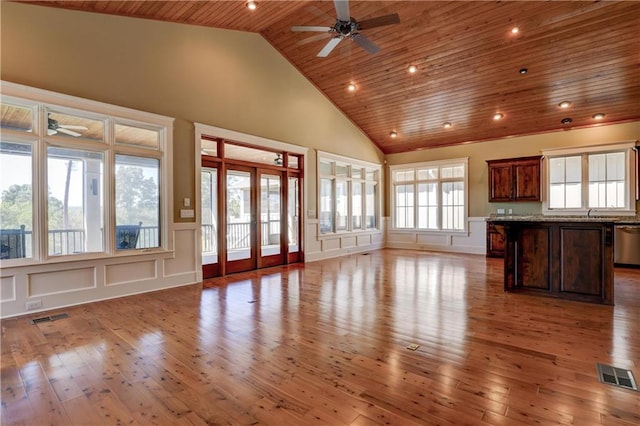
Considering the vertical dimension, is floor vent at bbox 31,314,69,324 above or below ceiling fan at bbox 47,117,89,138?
below

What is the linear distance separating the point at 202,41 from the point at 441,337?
5813 mm

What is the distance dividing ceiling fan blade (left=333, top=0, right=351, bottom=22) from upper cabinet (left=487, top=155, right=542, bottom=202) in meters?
5.91

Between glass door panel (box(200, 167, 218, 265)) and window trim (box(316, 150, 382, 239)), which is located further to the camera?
window trim (box(316, 150, 382, 239))

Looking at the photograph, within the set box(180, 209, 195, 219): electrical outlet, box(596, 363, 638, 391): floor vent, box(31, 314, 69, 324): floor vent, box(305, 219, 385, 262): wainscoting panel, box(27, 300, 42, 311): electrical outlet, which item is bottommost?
box(31, 314, 69, 324): floor vent

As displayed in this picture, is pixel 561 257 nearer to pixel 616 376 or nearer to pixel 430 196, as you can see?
pixel 616 376

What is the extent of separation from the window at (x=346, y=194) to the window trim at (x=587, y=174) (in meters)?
4.32

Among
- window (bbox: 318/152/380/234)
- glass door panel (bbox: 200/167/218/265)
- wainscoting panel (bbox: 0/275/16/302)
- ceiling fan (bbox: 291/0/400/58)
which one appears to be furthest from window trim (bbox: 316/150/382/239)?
wainscoting panel (bbox: 0/275/16/302)

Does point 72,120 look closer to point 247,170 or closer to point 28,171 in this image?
point 28,171

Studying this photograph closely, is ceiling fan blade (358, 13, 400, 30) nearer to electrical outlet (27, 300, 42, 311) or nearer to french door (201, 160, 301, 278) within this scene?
french door (201, 160, 301, 278)

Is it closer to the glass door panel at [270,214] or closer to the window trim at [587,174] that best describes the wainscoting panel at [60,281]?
the glass door panel at [270,214]

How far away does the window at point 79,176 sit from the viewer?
153 inches

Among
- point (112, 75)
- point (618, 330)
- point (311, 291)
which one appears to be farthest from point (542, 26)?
point (112, 75)

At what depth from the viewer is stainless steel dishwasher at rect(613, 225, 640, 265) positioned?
6.64 meters

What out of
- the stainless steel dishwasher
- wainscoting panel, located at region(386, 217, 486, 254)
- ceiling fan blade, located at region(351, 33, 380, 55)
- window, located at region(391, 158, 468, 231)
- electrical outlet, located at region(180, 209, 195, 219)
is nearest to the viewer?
ceiling fan blade, located at region(351, 33, 380, 55)
